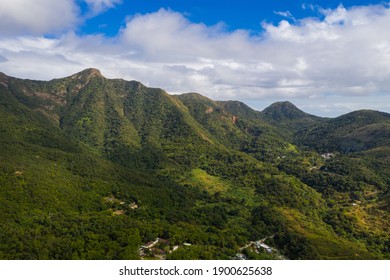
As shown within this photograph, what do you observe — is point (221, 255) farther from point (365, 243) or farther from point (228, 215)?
point (365, 243)

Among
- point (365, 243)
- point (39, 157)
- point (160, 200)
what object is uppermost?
point (39, 157)

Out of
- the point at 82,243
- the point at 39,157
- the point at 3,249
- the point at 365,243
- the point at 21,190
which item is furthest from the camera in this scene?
the point at 39,157

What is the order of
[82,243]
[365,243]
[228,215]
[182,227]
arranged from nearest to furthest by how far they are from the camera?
[82,243]
[182,227]
[365,243]
[228,215]

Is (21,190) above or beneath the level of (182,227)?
above

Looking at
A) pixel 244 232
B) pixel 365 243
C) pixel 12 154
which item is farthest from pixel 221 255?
pixel 12 154

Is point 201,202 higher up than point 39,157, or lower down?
lower down

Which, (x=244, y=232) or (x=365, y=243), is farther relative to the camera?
(x=365, y=243)

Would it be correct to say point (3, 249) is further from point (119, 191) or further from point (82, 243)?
point (119, 191)

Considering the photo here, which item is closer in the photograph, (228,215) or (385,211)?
(228,215)

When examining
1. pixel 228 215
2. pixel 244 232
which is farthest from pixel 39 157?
pixel 244 232

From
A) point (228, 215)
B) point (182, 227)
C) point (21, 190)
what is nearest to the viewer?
point (182, 227)
